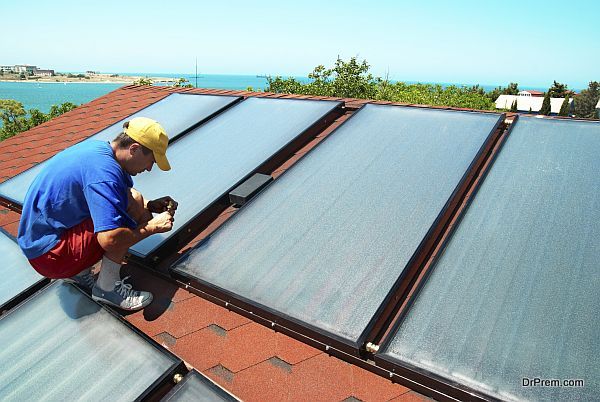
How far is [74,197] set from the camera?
2281 mm

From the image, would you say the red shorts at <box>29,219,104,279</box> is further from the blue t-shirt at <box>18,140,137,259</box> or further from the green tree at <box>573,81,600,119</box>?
the green tree at <box>573,81,600,119</box>

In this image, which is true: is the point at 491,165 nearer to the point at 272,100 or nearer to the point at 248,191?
the point at 248,191

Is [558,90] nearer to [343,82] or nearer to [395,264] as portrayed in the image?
[343,82]

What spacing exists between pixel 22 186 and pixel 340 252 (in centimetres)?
363

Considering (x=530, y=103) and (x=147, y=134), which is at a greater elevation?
(x=530, y=103)

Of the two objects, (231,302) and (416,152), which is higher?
(416,152)

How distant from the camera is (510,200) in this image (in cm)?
242

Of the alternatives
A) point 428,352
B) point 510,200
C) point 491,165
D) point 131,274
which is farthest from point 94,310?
point 491,165

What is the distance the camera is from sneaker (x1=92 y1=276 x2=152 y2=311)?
2.47 m

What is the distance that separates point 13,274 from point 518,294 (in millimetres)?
3214

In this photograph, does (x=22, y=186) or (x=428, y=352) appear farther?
(x=22, y=186)

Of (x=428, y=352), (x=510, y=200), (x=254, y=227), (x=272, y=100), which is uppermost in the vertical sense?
(x=272, y=100)

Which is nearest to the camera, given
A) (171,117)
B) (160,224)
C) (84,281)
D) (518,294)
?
(518,294)

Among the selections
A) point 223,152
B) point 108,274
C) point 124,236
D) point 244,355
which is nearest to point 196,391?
point 244,355
